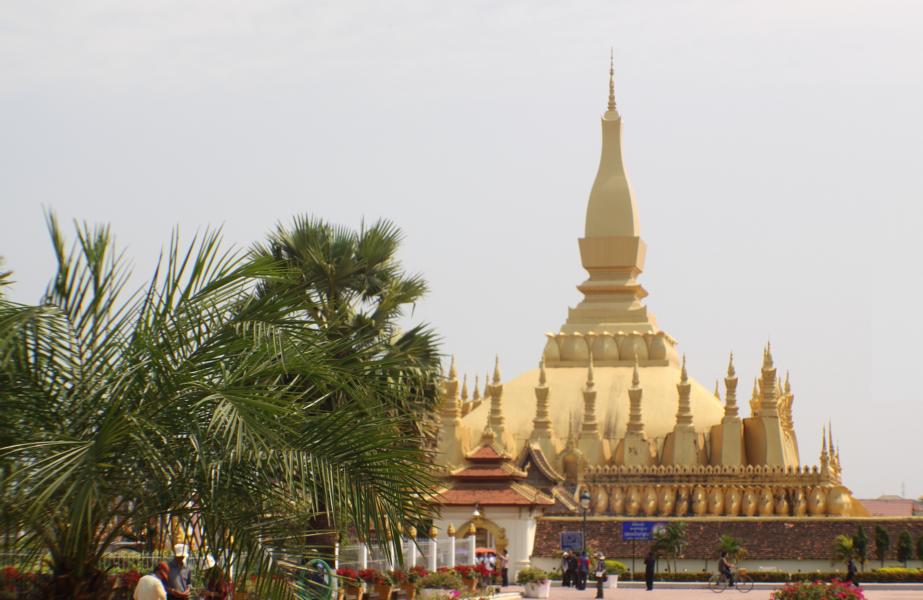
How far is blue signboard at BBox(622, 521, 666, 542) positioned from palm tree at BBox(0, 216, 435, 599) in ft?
104

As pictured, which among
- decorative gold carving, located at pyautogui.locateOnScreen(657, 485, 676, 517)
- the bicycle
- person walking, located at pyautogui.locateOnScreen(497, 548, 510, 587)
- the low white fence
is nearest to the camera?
the low white fence

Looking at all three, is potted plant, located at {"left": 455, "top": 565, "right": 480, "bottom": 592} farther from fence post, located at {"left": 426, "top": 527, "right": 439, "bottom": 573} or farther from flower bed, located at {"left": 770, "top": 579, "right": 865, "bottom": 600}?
flower bed, located at {"left": 770, "top": 579, "right": 865, "bottom": 600}

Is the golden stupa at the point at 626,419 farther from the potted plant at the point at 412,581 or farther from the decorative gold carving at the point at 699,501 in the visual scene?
the potted plant at the point at 412,581

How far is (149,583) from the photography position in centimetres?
1395

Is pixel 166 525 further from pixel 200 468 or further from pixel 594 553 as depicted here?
pixel 594 553

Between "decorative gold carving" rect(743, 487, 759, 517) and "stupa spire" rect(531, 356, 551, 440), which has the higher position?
"stupa spire" rect(531, 356, 551, 440)

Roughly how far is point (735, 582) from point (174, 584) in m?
24.7

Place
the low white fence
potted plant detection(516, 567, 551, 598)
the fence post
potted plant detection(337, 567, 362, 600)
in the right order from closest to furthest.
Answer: potted plant detection(337, 567, 362, 600) → the low white fence → the fence post → potted plant detection(516, 567, 551, 598)

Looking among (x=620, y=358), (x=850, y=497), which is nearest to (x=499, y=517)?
(x=850, y=497)

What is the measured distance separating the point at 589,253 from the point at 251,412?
51145 mm

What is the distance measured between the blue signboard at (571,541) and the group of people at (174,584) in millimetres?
23057

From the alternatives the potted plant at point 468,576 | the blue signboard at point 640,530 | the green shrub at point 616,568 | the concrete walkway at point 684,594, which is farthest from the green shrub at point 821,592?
the blue signboard at point 640,530

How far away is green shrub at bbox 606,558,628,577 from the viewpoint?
3919 centimetres

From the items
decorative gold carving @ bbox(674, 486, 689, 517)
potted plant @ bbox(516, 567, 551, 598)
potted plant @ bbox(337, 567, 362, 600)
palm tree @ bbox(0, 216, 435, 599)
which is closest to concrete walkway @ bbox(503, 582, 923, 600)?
potted plant @ bbox(516, 567, 551, 598)
